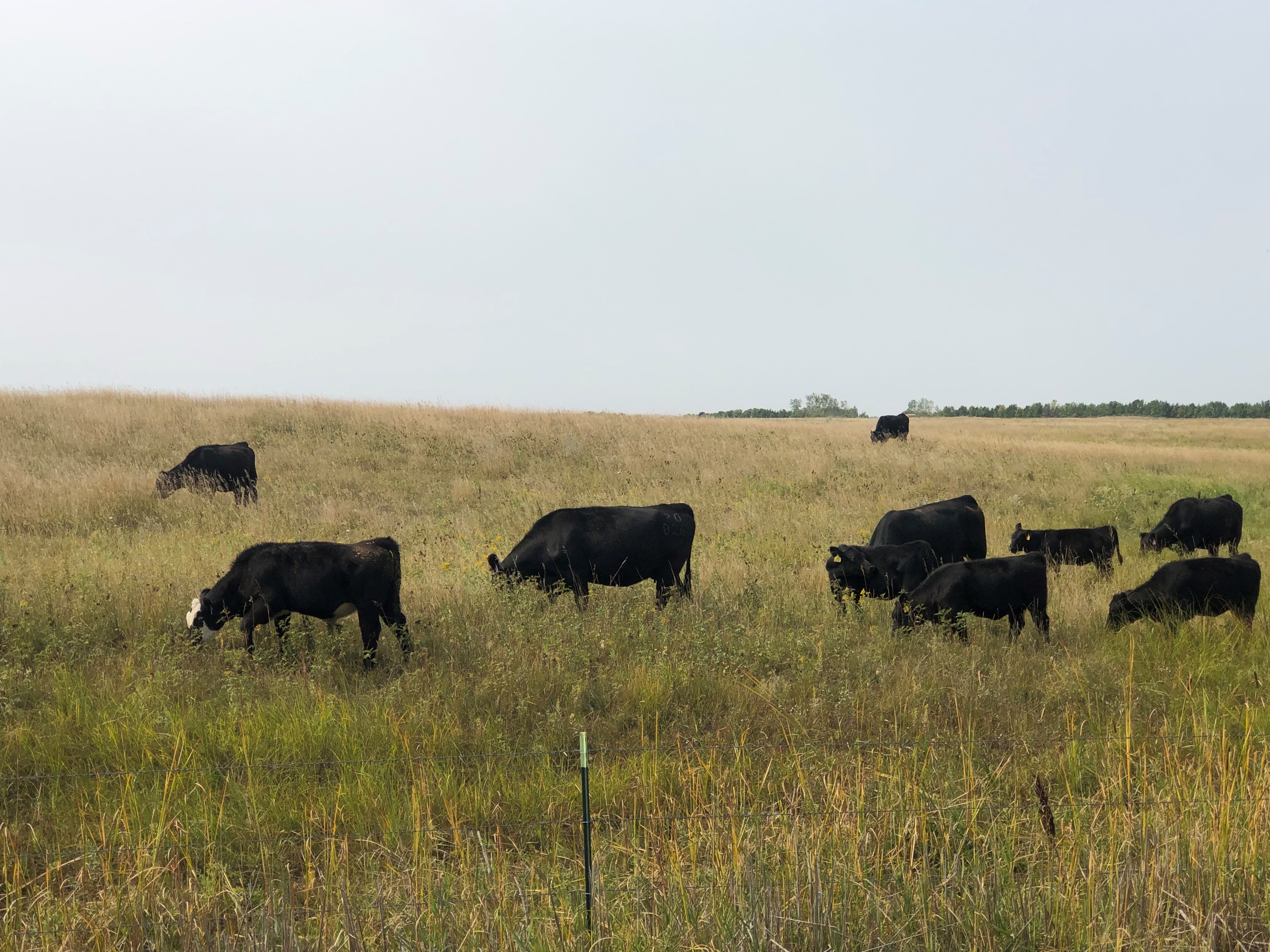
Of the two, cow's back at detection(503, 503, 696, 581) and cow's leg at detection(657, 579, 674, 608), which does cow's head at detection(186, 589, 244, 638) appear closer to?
cow's back at detection(503, 503, 696, 581)

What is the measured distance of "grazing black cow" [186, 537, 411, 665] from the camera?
7199mm

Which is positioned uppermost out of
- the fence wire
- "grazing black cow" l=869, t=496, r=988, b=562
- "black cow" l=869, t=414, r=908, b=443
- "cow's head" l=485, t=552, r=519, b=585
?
"black cow" l=869, t=414, r=908, b=443

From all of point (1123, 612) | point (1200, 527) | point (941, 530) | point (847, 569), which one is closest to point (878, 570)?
point (847, 569)

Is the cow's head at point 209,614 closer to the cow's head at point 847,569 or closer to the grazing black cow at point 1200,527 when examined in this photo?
the cow's head at point 847,569

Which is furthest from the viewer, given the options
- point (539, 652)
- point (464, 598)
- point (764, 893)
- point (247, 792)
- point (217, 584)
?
point (464, 598)

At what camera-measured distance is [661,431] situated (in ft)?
89.2

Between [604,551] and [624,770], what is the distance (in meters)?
4.59

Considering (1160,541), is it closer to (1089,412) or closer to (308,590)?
(308,590)

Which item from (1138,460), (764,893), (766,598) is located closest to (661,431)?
(1138,460)

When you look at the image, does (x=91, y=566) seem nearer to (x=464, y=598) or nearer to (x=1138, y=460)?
(x=464, y=598)

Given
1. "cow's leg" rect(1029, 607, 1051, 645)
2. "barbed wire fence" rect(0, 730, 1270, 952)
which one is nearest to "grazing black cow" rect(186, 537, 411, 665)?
"barbed wire fence" rect(0, 730, 1270, 952)

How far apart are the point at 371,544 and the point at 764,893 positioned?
535 cm

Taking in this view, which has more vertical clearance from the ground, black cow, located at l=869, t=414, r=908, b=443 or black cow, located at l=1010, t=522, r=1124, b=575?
black cow, located at l=869, t=414, r=908, b=443

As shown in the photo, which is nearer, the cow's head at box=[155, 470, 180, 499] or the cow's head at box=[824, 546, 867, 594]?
the cow's head at box=[824, 546, 867, 594]
